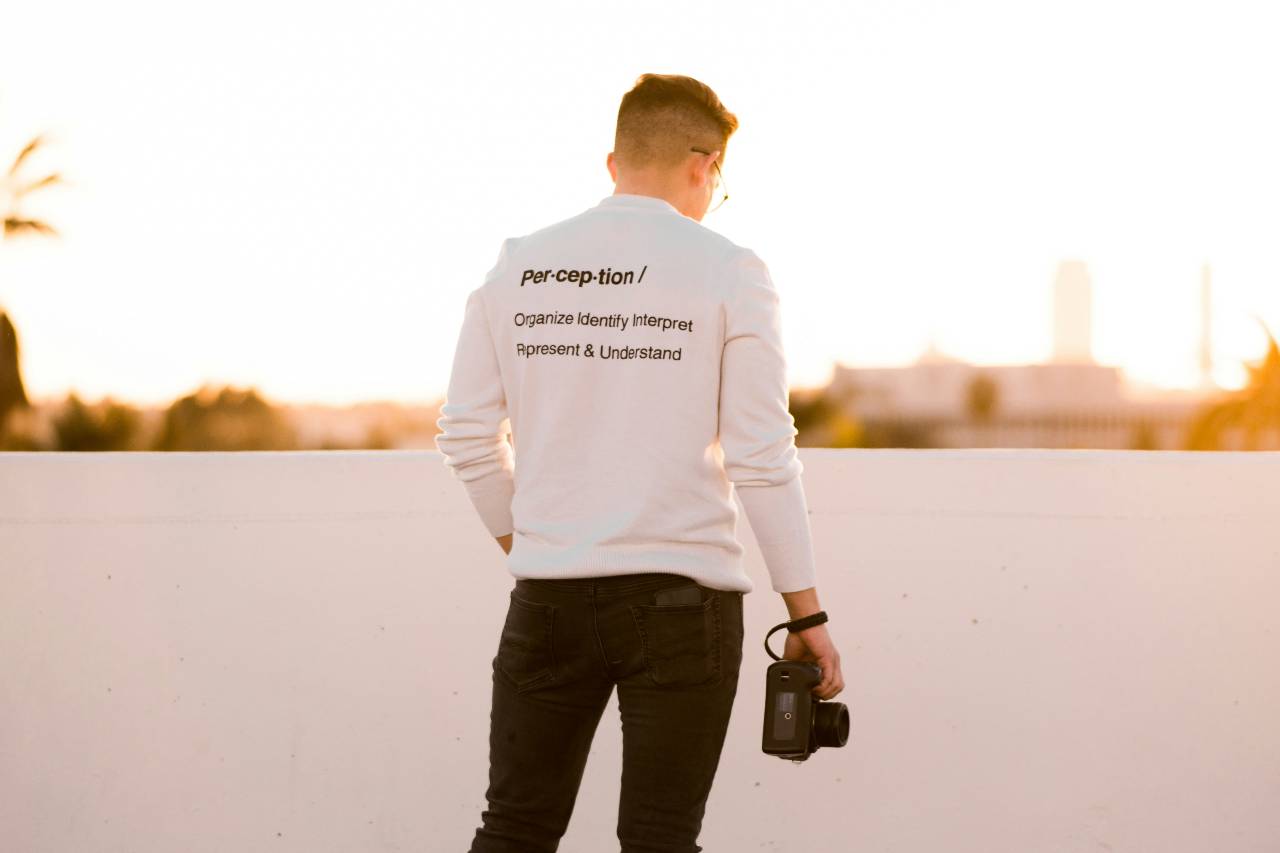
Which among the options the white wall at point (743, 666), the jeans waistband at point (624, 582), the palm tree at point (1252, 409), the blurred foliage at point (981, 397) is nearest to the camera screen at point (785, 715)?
the jeans waistband at point (624, 582)

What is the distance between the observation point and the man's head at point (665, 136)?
1882 millimetres

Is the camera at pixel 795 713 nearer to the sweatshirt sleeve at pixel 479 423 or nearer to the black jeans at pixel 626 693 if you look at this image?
the black jeans at pixel 626 693

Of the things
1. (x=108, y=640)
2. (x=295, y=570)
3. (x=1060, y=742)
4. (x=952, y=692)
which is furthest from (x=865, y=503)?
(x=108, y=640)

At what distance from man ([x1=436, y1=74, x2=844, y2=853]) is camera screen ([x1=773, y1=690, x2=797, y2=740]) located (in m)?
0.04

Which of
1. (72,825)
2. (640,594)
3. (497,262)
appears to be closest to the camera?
(640,594)

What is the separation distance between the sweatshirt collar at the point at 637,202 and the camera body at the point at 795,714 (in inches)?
24.7

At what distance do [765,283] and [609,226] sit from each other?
216 millimetres

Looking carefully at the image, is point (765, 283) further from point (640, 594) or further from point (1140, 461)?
A: point (1140, 461)

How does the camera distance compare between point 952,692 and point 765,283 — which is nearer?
point 765,283

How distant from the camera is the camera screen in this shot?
188 centimetres

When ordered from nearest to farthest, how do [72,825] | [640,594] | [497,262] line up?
[640,594]
[497,262]
[72,825]

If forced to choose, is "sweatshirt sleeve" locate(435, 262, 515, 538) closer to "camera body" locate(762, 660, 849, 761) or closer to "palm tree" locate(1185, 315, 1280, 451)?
"camera body" locate(762, 660, 849, 761)

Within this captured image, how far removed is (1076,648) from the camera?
2.92m

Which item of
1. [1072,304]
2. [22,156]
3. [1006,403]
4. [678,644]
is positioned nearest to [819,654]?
[678,644]
